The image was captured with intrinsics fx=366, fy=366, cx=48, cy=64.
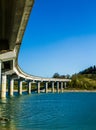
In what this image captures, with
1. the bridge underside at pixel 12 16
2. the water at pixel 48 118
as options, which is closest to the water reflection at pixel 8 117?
the water at pixel 48 118

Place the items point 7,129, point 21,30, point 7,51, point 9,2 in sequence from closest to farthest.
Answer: point 7,129 → point 9,2 → point 21,30 → point 7,51

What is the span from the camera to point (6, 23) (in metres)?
49.2

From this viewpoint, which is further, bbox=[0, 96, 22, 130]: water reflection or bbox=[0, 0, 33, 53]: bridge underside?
bbox=[0, 0, 33, 53]: bridge underside

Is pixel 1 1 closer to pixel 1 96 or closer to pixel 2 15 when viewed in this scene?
pixel 2 15

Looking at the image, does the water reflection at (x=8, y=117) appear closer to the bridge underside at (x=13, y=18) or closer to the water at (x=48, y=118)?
the water at (x=48, y=118)

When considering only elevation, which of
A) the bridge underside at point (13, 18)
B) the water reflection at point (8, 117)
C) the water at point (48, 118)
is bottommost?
the water at point (48, 118)

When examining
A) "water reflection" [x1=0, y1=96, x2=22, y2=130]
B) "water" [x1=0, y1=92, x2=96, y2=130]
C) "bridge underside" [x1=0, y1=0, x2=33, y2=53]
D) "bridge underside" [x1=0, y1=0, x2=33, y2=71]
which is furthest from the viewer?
"bridge underside" [x1=0, y1=0, x2=33, y2=71]

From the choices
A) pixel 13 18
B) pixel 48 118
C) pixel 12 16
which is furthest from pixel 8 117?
pixel 12 16

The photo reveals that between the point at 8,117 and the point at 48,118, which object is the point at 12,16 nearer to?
the point at 8,117

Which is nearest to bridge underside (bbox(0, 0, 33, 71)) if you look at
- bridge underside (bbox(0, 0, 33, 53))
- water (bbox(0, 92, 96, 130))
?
bridge underside (bbox(0, 0, 33, 53))

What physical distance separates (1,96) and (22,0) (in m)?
75.8

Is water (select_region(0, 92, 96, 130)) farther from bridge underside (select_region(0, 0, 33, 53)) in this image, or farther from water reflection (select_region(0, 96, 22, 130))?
bridge underside (select_region(0, 0, 33, 53))

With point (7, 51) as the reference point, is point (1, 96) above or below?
below

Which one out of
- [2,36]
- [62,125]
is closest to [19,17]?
[62,125]
